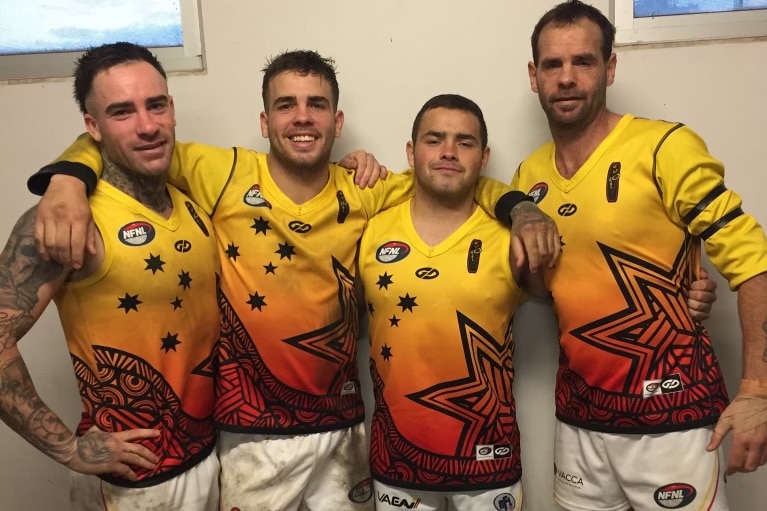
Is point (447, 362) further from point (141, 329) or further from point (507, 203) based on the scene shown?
point (141, 329)

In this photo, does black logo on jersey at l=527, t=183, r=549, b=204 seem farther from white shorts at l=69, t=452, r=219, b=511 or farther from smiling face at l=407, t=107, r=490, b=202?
white shorts at l=69, t=452, r=219, b=511

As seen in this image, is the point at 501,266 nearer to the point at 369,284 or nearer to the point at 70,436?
the point at 369,284

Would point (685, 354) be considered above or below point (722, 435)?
above

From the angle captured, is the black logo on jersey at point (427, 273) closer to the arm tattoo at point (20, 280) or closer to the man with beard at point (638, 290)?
the man with beard at point (638, 290)

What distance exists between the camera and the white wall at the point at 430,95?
176cm

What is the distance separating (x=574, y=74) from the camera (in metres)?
1.48

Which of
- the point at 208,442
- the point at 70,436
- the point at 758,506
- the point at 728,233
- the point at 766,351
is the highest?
the point at 728,233

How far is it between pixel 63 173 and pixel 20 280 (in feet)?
0.80

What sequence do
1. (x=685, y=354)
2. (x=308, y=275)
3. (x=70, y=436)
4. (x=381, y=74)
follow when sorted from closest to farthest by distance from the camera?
(x=70, y=436) → (x=685, y=354) → (x=308, y=275) → (x=381, y=74)

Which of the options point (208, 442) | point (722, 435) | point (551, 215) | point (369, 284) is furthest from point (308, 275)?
point (722, 435)

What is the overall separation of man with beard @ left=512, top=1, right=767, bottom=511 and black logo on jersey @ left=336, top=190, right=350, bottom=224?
51cm

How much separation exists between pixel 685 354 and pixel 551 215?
0.45m

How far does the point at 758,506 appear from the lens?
5.94 feet

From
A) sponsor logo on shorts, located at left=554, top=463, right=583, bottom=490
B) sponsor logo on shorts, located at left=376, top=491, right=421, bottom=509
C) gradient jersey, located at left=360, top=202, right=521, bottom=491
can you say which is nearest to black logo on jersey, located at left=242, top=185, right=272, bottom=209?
gradient jersey, located at left=360, top=202, right=521, bottom=491
